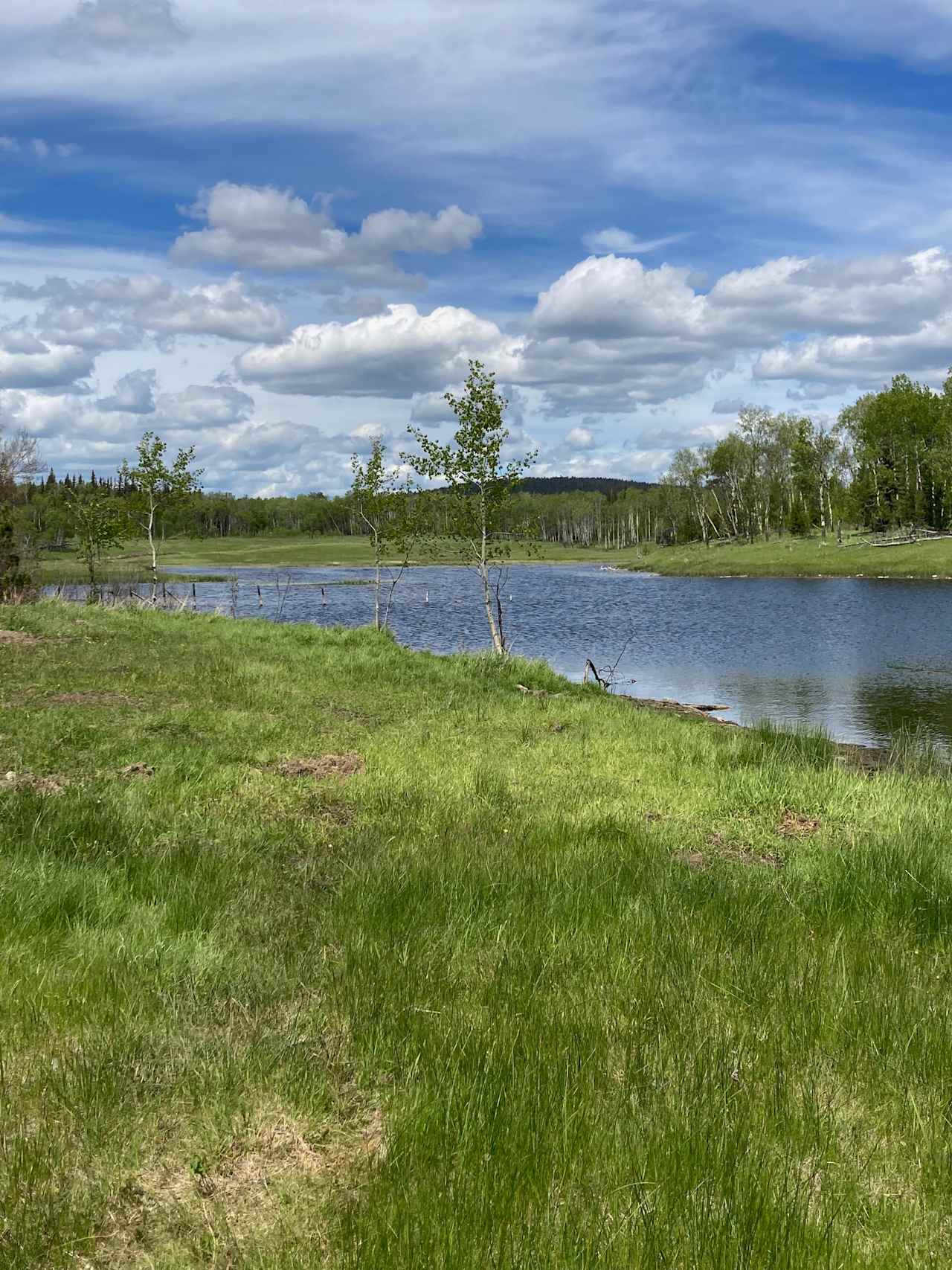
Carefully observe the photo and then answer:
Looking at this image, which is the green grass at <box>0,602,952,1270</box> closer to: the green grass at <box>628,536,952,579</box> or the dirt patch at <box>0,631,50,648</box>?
the dirt patch at <box>0,631,50,648</box>

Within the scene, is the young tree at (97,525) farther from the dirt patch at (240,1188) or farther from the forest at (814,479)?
the dirt patch at (240,1188)

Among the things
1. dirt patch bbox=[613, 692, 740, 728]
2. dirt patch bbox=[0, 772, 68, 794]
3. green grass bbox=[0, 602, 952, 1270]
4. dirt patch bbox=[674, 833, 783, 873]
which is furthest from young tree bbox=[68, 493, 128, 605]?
dirt patch bbox=[674, 833, 783, 873]

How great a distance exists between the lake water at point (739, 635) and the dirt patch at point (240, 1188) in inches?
833

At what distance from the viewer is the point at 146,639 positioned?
1107 inches

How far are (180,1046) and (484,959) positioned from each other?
78.1 inches

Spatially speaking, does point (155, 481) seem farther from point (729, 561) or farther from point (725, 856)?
point (729, 561)

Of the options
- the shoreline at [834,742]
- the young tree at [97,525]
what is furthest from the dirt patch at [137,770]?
the young tree at [97,525]

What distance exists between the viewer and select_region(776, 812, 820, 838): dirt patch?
35.6 feet

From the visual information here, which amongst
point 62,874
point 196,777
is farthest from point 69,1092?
point 196,777

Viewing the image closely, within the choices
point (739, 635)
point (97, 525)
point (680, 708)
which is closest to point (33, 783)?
point (680, 708)

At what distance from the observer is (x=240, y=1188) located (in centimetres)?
372

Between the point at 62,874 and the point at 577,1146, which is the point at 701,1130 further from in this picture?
the point at 62,874

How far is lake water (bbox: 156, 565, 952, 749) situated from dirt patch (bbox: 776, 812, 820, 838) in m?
12.3

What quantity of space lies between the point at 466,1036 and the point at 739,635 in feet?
155
